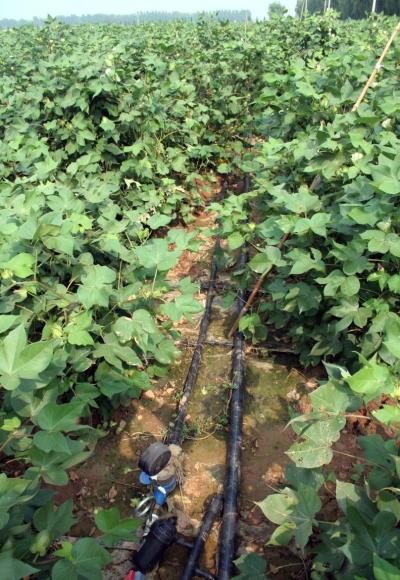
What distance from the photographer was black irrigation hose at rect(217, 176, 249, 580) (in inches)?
89.0

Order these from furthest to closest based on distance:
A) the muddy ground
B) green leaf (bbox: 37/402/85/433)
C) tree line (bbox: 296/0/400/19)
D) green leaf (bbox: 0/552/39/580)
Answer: tree line (bbox: 296/0/400/19)
the muddy ground
green leaf (bbox: 37/402/85/433)
green leaf (bbox: 0/552/39/580)

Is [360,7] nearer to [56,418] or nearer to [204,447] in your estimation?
[204,447]

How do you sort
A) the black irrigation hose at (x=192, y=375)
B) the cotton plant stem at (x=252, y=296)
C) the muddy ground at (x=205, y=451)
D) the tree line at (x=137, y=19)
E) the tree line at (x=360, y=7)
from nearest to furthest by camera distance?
the muddy ground at (x=205, y=451), the black irrigation hose at (x=192, y=375), the cotton plant stem at (x=252, y=296), the tree line at (x=137, y=19), the tree line at (x=360, y=7)

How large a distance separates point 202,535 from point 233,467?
1.38 feet

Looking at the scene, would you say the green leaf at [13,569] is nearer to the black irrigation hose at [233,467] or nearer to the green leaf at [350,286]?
the black irrigation hose at [233,467]

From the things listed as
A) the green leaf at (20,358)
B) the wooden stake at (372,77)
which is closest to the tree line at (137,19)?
the wooden stake at (372,77)

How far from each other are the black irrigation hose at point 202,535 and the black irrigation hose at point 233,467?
2.2 inches

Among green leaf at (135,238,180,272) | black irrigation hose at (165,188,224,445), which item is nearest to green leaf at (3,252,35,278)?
green leaf at (135,238,180,272)

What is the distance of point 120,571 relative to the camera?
2283 mm

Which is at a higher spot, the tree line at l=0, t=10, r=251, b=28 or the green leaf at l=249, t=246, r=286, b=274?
the tree line at l=0, t=10, r=251, b=28

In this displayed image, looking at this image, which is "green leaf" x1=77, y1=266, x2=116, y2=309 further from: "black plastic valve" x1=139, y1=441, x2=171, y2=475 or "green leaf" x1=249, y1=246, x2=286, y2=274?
"green leaf" x1=249, y1=246, x2=286, y2=274

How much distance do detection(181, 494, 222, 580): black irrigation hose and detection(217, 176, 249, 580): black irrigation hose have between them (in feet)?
0.19

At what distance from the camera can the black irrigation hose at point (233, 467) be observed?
2259 millimetres

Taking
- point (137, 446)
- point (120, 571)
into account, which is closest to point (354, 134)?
point (137, 446)
